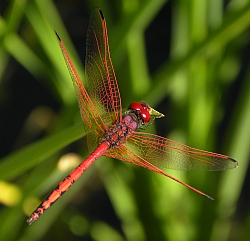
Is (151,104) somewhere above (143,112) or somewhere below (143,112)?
above

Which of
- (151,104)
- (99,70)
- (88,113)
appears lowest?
(88,113)

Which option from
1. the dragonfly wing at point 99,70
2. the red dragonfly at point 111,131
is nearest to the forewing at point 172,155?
the red dragonfly at point 111,131

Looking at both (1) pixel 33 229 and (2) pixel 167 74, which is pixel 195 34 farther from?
(1) pixel 33 229

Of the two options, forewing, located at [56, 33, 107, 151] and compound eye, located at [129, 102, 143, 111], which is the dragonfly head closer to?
compound eye, located at [129, 102, 143, 111]

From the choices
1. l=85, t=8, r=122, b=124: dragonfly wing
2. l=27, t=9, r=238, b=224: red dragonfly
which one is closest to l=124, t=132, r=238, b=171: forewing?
l=27, t=9, r=238, b=224: red dragonfly

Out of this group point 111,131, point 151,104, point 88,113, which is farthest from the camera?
point 151,104

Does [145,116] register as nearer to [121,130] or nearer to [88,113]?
[121,130]

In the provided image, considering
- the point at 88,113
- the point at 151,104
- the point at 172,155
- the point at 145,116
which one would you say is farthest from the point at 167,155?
the point at 151,104

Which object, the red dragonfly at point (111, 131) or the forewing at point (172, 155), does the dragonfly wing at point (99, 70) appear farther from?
the forewing at point (172, 155)
